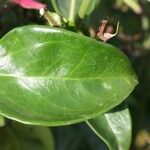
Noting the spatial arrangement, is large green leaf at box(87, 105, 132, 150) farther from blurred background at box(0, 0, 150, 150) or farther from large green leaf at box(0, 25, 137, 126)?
blurred background at box(0, 0, 150, 150)

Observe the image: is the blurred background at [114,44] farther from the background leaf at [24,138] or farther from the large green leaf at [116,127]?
the large green leaf at [116,127]

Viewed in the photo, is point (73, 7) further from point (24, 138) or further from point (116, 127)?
point (24, 138)

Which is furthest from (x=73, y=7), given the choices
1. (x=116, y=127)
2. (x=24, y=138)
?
(x=24, y=138)

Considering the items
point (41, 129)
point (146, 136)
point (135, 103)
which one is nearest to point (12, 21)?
point (41, 129)

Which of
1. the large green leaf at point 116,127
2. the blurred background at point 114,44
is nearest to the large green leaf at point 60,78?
the large green leaf at point 116,127

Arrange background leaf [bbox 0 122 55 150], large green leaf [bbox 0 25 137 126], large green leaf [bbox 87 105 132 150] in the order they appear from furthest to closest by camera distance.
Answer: background leaf [bbox 0 122 55 150] < large green leaf [bbox 87 105 132 150] < large green leaf [bbox 0 25 137 126]

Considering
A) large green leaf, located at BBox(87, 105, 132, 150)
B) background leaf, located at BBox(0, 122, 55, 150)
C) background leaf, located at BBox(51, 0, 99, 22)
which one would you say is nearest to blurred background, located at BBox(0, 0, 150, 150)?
background leaf, located at BBox(0, 122, 55, 150)
